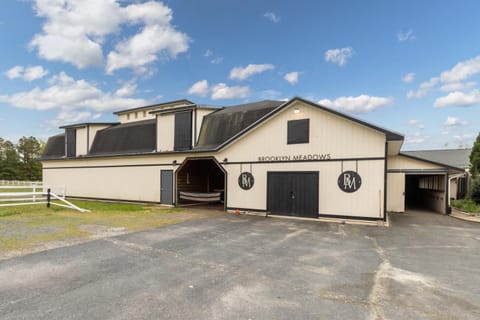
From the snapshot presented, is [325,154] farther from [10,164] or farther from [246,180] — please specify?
[10,164]

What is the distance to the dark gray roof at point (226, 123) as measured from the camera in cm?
1374

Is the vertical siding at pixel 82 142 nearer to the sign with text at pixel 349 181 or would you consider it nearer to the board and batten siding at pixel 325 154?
the board and batten siding at pixel 325 154

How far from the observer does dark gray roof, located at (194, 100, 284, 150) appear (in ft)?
45.1

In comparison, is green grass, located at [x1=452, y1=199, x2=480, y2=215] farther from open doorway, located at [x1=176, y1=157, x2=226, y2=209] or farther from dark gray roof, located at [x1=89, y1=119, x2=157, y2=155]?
dark gray roof, located at [x1=89, y1=119, x2=157, y2=155]

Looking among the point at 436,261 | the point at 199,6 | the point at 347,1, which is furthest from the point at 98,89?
the point at 436,261

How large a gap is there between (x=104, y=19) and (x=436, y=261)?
16365mm

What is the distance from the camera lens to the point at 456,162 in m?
24.0

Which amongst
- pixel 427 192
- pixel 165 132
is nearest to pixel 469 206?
pixel 427 192

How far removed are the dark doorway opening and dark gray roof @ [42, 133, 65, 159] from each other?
1063 inches

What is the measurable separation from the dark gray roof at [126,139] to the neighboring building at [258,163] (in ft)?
0.30

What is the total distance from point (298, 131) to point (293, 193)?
278 cm

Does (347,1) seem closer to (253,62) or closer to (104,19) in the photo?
(253,62)

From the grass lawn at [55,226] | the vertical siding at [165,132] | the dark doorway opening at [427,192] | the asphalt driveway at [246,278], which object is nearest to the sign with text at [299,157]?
the asphalt driveway at [246,278]

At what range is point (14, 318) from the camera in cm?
305
